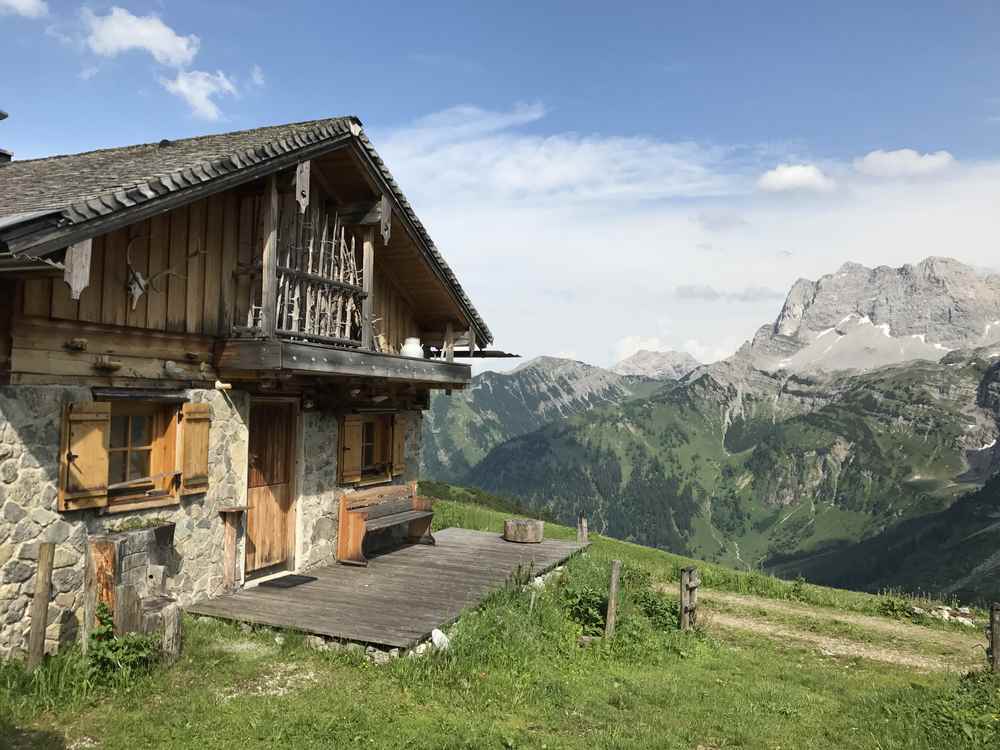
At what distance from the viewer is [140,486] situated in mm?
8805

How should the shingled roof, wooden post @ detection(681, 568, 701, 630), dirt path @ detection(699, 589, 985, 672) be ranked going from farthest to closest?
dirt path @ detection(699, 589, 985, 672) → wooden post @ detection(681, 568, 701, 630) → the shingled roof

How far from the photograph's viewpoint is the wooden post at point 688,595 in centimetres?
1158

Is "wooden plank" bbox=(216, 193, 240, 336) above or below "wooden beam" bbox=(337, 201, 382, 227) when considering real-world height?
below

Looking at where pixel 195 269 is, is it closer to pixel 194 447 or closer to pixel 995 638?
pixel 194 447

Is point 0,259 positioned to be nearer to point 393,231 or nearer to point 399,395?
point 393,231

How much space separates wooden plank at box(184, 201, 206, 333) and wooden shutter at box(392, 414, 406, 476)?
5.90 metres

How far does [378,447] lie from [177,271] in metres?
6.47

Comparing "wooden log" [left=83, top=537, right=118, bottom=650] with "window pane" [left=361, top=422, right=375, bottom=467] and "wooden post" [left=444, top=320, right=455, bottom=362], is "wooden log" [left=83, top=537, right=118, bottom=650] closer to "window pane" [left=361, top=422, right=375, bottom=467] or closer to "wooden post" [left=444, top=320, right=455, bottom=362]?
"window pane" [left=361, top=422, right=375, bottom=467]

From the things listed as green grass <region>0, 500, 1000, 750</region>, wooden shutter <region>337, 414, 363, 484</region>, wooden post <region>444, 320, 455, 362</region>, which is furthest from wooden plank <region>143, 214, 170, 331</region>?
wooden post <region>444, 320, 455, 362</region>

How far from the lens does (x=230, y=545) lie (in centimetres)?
1016

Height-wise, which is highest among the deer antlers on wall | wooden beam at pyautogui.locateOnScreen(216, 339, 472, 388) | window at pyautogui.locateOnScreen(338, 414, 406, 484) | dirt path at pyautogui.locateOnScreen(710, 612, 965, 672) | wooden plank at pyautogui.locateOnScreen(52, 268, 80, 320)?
the deer antlers on wall

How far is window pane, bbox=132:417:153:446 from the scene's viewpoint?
29.8 ft

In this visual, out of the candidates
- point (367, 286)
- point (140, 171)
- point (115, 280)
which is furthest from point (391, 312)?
point (115, 280)

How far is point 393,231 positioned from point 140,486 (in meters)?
6.68
